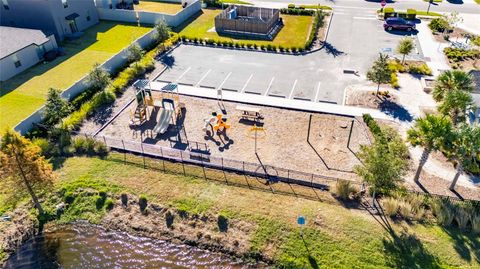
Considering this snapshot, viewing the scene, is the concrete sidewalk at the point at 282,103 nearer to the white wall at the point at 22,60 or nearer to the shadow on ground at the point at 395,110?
the shadow on ground at the point at 395,110

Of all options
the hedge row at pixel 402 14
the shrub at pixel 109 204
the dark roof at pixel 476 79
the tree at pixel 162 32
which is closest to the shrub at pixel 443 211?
the dark roof at pixel 476 79

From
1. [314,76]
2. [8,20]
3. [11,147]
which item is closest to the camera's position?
[11,147]

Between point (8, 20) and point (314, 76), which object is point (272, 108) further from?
point (8, 20)

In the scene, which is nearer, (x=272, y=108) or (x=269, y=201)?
(x=269, y=201)

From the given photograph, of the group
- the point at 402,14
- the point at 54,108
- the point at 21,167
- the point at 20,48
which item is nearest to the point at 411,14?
the point at 402,14

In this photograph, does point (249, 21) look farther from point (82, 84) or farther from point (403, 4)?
point (403, 4)

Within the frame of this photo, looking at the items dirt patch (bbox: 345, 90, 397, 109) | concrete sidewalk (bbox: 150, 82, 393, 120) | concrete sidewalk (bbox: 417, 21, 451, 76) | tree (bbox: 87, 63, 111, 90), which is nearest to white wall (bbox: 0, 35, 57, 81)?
tree (bbox: 87, 63, 111, 90)

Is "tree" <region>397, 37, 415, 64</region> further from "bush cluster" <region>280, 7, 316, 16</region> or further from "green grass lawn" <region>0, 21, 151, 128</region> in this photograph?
"green grass lawn" <region>0, 21, 151, 128</region>

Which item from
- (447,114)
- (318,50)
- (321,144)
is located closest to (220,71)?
(318,50)
